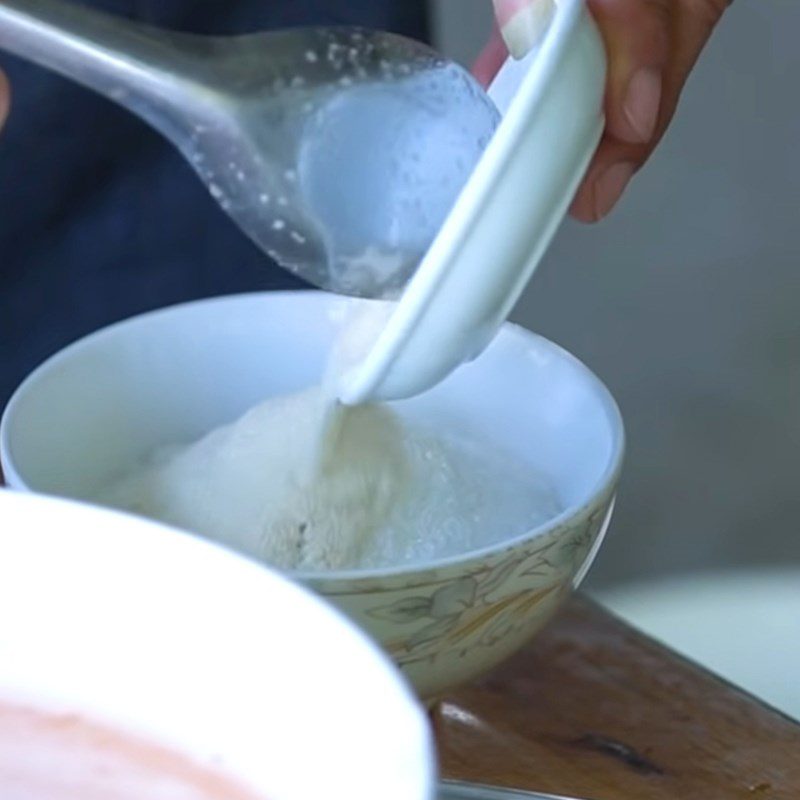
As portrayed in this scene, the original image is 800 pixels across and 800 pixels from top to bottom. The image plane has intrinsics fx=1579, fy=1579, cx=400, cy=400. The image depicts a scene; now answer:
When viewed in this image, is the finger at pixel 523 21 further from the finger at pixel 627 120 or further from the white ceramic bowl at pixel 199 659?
the white ceramic bowl at pixel 199 659

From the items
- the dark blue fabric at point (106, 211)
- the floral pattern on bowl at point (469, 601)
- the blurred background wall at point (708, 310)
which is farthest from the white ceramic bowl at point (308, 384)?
the blurred background wall at point (708, 310)

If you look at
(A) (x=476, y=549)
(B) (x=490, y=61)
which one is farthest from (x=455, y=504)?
(B) (x=490, y=61)

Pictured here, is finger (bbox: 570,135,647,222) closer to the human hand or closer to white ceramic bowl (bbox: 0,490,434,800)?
the human hand

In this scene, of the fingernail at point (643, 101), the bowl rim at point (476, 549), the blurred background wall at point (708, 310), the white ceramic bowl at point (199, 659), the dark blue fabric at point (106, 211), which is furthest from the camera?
the blurred background wall at point (708, 310)

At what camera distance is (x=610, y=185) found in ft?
1.42

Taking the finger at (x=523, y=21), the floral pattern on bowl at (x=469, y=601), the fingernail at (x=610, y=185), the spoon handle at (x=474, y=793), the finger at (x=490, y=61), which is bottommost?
the spoon handle at (x=474, y=793)

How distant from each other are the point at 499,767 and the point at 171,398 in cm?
13

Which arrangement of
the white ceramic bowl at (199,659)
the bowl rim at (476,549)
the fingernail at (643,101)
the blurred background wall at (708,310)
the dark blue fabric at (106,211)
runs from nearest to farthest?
the white ceramic bowl at (199,659), the bowl rim at (476,549), the fingernail at (643,101), the dark blue fabric at (106,211), the blurred background wall at (708,310)

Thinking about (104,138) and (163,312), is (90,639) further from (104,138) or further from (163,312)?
(104,138)

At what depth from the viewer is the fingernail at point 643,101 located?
39 centimetres

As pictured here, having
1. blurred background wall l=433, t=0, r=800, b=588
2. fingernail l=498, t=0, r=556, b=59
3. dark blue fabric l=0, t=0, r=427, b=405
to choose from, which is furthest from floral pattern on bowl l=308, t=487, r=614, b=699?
blurred background wall l=433, t=0, r=800, b=588

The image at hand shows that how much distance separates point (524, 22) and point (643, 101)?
0.06m

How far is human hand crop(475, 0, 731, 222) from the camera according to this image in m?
0.36

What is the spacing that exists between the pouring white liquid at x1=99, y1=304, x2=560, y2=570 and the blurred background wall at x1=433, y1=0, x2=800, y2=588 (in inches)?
24.1
